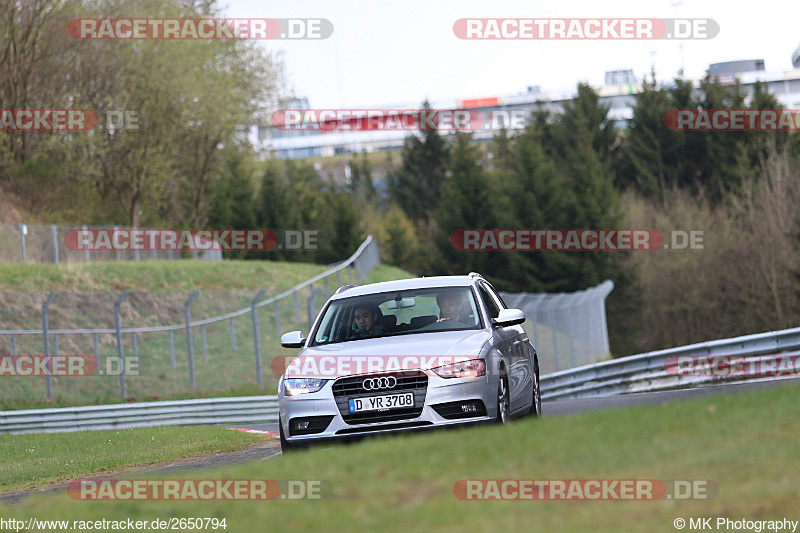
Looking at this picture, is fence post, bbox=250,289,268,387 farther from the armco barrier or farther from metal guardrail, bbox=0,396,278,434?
metal guardrail, bbox=0,396,278,434

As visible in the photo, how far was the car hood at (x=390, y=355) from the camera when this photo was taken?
9.23 metres

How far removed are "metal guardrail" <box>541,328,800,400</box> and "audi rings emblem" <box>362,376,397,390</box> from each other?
8264mm

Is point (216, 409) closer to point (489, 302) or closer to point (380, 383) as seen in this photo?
point (489, 302)

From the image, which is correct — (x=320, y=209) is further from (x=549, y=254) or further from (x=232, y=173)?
(x=549, y=254)

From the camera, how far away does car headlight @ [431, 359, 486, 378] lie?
9.15 meters

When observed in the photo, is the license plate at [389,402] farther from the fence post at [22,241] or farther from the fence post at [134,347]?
the fence post at [22,241]

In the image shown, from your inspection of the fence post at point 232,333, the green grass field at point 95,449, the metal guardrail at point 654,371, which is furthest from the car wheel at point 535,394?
the fence post at point 232,333

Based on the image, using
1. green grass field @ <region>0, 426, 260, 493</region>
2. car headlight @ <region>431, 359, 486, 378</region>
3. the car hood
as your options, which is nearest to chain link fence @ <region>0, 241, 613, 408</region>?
green grass field @ <region>0, 426, 260, 493</region>

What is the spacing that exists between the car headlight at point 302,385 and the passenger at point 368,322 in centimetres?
102

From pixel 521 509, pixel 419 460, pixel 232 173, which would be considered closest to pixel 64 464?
pixel 419 460

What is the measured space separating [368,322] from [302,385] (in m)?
1.32

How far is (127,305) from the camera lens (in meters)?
25.7

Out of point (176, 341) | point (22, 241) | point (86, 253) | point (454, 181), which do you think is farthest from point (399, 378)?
point (454, 181)

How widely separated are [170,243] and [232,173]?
41.5ft
